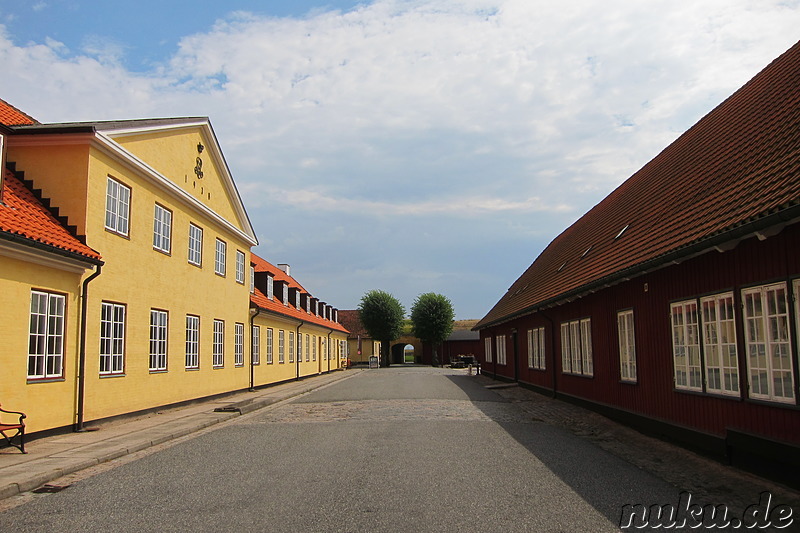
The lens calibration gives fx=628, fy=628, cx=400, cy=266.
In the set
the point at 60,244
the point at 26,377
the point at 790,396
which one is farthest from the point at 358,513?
the point at 60,244

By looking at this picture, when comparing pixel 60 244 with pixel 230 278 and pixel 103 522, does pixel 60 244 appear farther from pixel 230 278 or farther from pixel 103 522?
pixel 230 278

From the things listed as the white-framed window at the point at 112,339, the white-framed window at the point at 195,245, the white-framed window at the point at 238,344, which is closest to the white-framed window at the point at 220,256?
Answer: the white-framed window at the point at 195,245

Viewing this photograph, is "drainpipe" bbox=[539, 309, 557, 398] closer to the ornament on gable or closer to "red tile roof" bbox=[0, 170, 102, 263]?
the ornament on gable

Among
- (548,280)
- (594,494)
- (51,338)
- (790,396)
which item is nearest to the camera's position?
(594,494)

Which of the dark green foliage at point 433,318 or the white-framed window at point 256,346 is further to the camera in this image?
the dark green foliage at point 433,318

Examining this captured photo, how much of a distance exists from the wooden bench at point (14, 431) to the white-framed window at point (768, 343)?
10146 mm

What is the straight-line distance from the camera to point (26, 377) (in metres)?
10.4

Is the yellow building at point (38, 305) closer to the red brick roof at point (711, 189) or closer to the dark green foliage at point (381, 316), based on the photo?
the red brick roof at point (711, 189)

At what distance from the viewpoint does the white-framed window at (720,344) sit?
27.6 ft

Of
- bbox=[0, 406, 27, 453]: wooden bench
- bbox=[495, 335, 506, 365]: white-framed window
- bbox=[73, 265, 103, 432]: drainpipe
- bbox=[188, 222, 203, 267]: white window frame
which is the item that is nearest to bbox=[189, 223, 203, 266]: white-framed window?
bbox=[188, 222, 203, 267]: white window frame

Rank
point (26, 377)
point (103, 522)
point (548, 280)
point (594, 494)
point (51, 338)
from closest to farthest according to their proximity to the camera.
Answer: point (103, 522) < point (594, 494) < point (26, 377) < point (51, 338) < point (548, 280)

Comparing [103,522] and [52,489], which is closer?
[103,522]

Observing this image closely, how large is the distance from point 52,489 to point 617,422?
10.4 meters

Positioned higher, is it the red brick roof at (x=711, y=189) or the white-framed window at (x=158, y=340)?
the red brick roof at (x=711, y=189)
